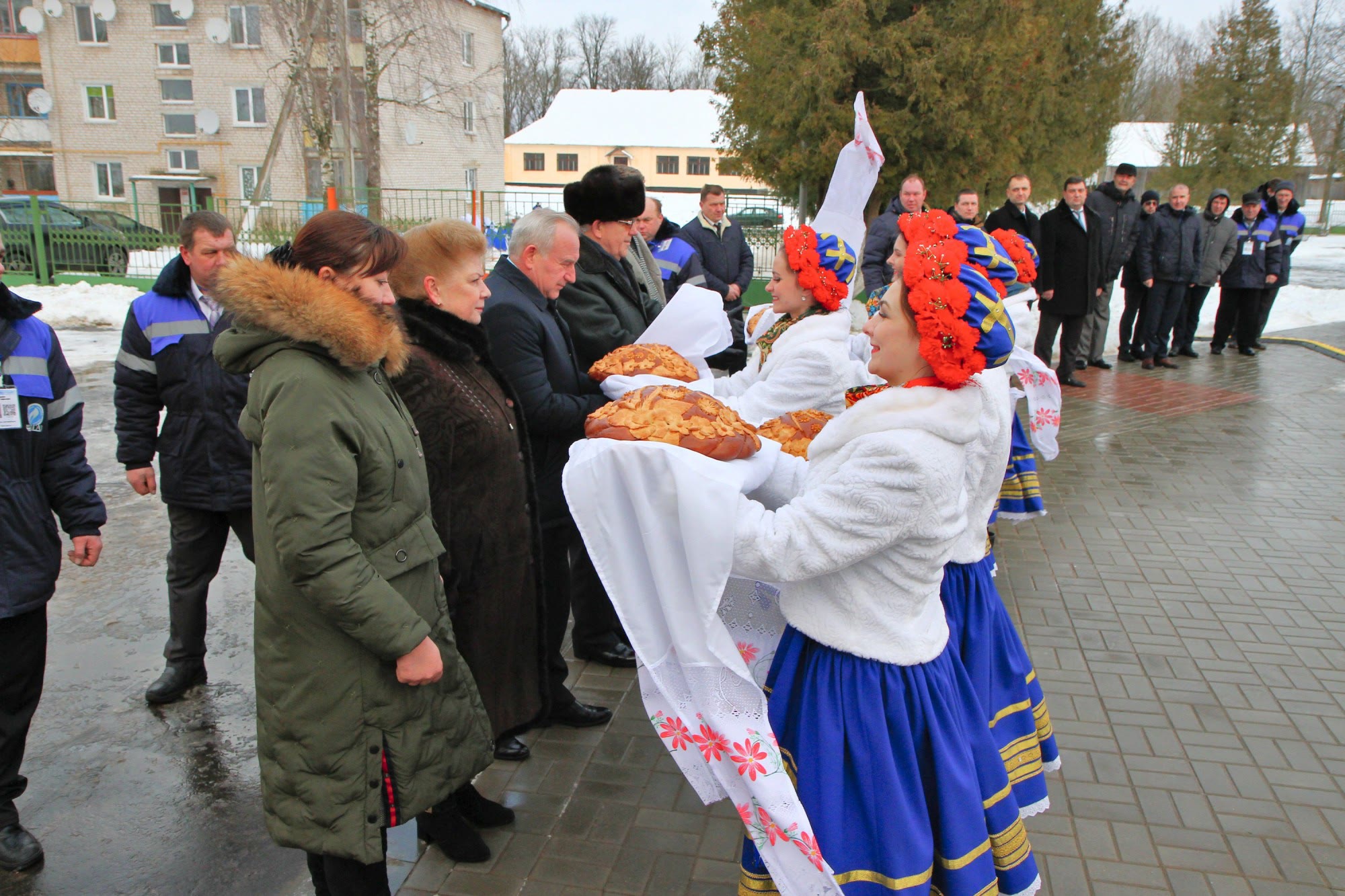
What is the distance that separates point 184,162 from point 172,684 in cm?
3946

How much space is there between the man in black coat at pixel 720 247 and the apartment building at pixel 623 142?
42.6 m

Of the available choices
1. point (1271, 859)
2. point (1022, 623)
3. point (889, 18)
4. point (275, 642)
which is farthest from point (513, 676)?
point (889, 18)

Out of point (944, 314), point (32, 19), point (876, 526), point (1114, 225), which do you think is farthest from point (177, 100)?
point (876, 526)

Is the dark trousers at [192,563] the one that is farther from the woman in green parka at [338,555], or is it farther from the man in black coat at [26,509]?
the woman in green parka at [338,555]

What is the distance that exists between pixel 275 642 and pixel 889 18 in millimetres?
13936

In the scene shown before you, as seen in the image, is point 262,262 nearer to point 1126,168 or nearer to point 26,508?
point 26,508

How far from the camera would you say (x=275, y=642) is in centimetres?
223

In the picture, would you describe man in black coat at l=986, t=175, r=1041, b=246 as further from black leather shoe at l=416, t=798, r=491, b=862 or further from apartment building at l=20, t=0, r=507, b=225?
apartment building at l=20, t=0, r=507, b=225

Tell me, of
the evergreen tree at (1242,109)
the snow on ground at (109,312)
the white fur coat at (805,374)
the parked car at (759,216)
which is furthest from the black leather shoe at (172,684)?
the evergreen tree at (1242,109)

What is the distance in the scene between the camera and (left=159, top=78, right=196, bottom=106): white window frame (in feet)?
121

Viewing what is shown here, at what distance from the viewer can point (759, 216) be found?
16672 millimetres

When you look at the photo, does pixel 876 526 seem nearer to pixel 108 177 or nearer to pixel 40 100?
pixel 108 177

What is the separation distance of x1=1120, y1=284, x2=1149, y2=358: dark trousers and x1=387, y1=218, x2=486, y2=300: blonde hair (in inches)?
433

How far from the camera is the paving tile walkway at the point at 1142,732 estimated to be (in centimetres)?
302
